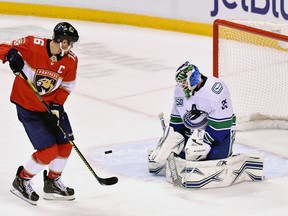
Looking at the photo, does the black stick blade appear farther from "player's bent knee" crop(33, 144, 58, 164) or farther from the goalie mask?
the goalie mask

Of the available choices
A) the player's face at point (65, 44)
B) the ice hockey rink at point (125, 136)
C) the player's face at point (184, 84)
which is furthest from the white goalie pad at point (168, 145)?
the player's face at point (65, 44)

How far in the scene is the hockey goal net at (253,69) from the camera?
279 inches

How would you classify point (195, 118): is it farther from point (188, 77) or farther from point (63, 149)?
point (63, 149)

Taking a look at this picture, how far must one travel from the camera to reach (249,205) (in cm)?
559

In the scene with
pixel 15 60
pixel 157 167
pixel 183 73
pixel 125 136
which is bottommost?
pixel 125 136

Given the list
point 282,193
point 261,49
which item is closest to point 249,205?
point 282,193

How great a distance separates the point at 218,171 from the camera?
5824 millimetres

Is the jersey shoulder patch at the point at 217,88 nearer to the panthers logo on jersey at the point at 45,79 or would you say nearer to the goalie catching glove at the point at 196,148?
the goalie catching glove at the point at 196,148

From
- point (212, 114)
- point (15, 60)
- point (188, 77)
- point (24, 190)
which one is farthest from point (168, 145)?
point (15, 60)

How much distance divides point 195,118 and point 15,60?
114 centimetres

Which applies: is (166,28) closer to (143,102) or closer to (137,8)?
(137,8)

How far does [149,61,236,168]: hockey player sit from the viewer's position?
5812 mm

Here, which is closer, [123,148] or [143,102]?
[123,148]

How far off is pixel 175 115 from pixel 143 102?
1.84 m
